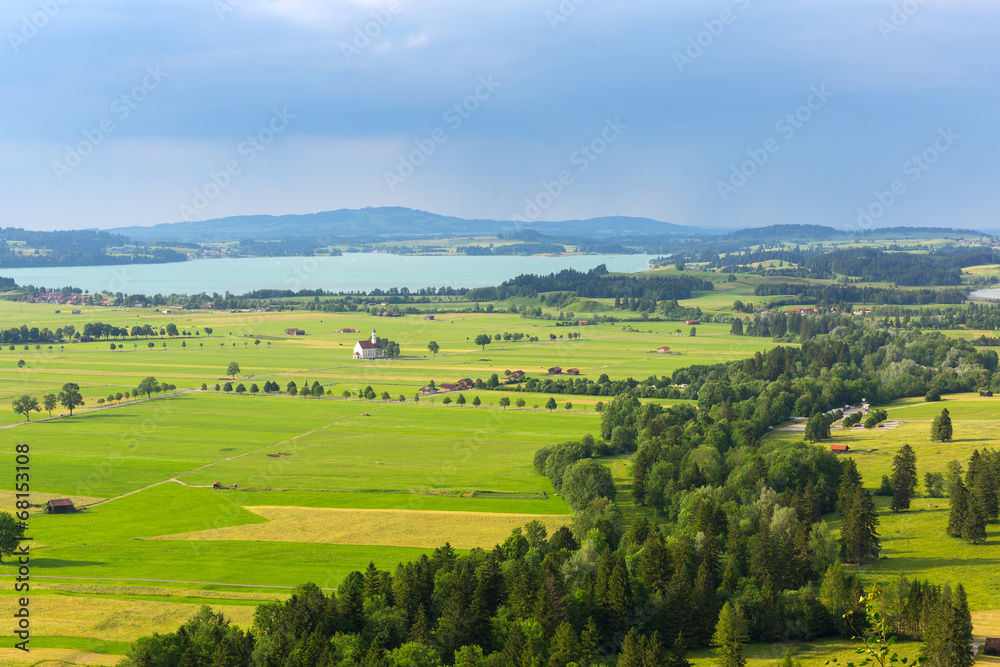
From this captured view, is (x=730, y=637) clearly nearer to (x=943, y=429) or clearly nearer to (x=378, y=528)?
(x=378, y=528)

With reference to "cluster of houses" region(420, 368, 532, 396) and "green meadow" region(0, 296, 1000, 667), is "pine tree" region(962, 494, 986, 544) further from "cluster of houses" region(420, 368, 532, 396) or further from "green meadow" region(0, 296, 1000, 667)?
"cluster of houses" region(420, 368, 532, 396)

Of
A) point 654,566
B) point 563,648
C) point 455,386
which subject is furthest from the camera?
point 455,386

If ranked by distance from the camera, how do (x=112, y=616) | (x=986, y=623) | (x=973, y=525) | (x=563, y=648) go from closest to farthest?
(x=563, y=648), (x=986, y=623), (x=112, y=616), (x=973, y=525)

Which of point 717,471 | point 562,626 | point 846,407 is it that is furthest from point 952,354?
point 562,626

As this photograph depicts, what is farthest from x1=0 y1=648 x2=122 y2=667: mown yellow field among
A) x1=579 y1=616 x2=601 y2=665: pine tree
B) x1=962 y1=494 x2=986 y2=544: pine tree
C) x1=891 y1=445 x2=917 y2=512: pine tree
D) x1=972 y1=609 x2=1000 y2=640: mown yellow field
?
x1=891 y1=445 x2=917 y2=512: pine tree

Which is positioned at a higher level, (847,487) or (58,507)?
(847,487)

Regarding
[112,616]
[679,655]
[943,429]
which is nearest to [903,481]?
[943,429]

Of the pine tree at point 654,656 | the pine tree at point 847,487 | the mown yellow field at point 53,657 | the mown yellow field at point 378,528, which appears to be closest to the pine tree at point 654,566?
the pine tree at point 654,656

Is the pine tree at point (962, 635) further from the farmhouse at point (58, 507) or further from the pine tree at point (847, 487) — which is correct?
the farmhouse at point (58, 507)
